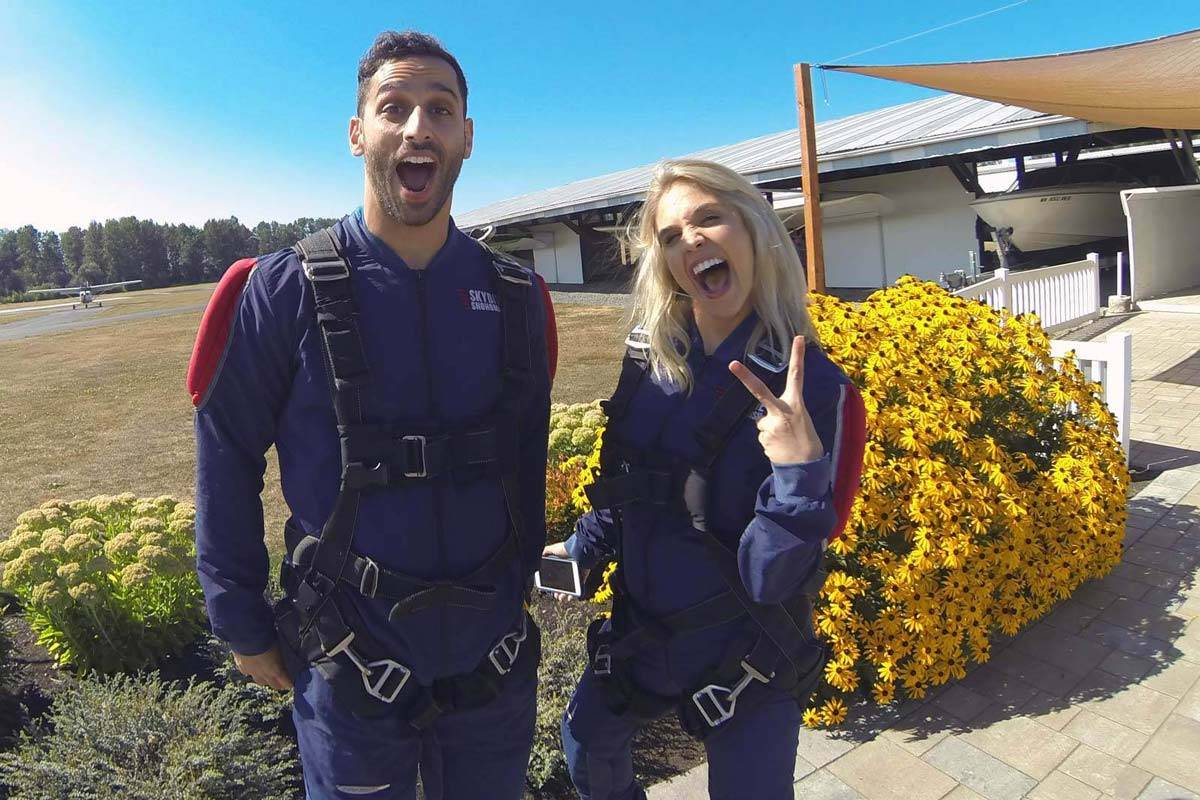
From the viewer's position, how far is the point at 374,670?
62.9 inches

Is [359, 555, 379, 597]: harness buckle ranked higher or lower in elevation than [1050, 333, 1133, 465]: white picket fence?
higher

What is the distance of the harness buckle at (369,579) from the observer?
156cm

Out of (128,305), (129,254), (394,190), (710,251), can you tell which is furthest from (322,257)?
(129,254)

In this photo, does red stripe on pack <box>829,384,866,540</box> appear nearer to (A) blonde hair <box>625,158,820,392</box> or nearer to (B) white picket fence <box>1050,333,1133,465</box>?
(A) blonde hair <box>625,158,820,392</box>

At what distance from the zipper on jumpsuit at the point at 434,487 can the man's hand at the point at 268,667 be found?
1.22 feet

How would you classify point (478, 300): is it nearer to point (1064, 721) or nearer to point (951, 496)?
point (951, 496)

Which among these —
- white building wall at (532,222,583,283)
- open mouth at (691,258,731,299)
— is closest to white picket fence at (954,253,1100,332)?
open mouth at (691,258,731,299)

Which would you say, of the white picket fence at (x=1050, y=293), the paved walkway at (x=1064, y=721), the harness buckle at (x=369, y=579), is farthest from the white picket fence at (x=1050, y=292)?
the harness buckle at (x=369, y=579)

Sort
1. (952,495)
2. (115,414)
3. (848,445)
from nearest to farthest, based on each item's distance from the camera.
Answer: (848,445), (952,495), (115,414)

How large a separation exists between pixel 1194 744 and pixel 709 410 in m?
2.26

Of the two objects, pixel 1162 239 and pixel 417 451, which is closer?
pixel 417 451

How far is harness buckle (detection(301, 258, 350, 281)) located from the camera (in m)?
1.57

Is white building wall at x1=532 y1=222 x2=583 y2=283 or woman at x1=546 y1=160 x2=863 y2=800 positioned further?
white building wall at x1=532 y1=222 x2=583 y2=283

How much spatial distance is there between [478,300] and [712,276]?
0.55 meters
